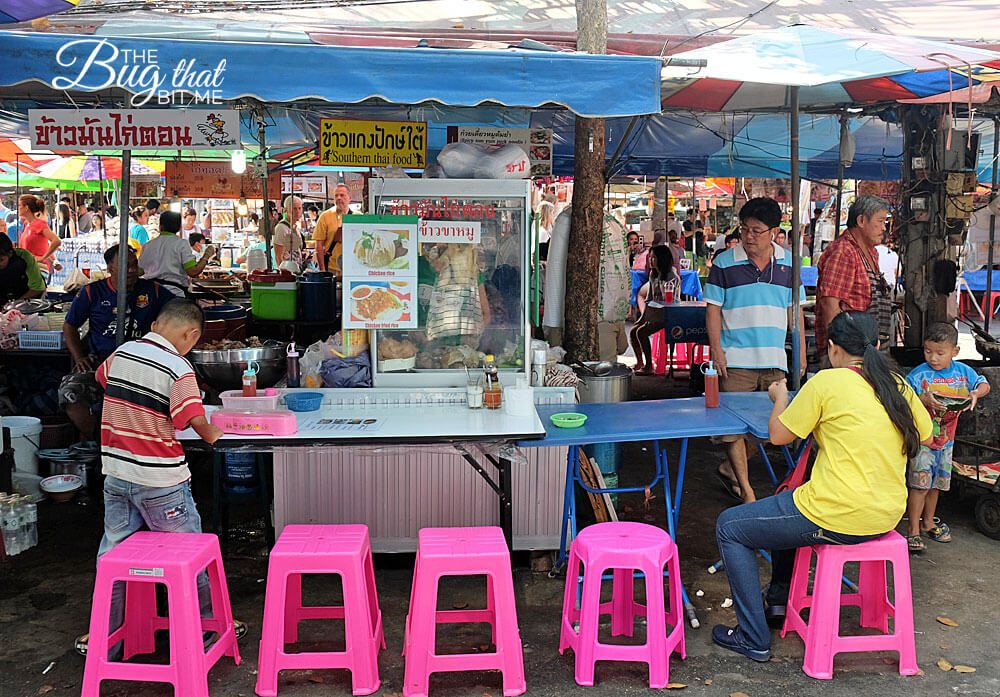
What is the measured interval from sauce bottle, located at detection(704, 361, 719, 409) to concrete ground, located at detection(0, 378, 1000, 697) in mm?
895

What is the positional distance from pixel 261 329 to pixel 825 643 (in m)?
5.09

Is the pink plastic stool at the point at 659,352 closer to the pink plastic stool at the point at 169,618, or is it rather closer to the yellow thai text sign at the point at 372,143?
the yellow thai text sign at the point at 372,143

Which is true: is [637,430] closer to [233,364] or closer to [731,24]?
[233,364]

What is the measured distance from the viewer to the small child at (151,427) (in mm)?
3471

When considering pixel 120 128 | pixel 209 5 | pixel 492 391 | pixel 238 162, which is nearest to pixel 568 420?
pixel 492 391

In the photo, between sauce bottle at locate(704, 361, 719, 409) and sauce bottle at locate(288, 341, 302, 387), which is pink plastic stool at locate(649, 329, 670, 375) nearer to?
sauce bottle at locate(704, 361, 719, 409)

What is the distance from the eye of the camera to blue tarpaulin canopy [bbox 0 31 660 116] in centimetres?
→ 359

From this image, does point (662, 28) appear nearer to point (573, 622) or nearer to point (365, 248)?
point (365, 248)

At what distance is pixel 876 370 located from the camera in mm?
3500

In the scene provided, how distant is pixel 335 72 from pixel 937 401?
142 inches

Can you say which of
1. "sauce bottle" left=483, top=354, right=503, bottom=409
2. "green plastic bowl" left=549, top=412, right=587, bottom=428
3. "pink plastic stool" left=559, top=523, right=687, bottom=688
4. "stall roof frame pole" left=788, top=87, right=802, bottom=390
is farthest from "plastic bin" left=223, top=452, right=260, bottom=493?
"stall roof frame pole" left=788, top=87, right=802, bottom=390

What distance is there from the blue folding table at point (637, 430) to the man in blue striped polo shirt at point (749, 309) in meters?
0.56

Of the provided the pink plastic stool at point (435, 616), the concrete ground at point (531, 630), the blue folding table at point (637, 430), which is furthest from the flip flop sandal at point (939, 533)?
the pink plastic stool at point (435, 616)

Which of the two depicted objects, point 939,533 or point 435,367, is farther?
point 939,533
